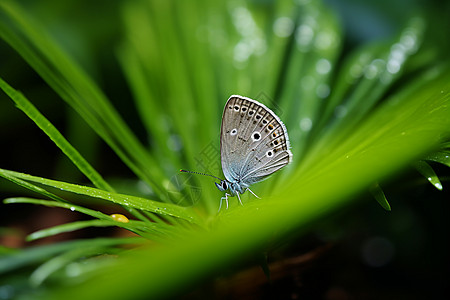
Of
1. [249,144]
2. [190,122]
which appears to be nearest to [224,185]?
[249,144]

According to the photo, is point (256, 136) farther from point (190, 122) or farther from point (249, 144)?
point (190, 122)

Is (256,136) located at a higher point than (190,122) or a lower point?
lower

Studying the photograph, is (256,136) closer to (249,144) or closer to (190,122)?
(249,144)

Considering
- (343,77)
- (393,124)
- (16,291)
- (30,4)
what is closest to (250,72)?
(343,77)

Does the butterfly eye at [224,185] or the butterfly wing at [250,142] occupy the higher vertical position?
the butterfly wing at [250,142]

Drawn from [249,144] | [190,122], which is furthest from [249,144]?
[190,122]

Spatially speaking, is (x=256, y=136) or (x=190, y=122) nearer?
(x=256, y=136)
